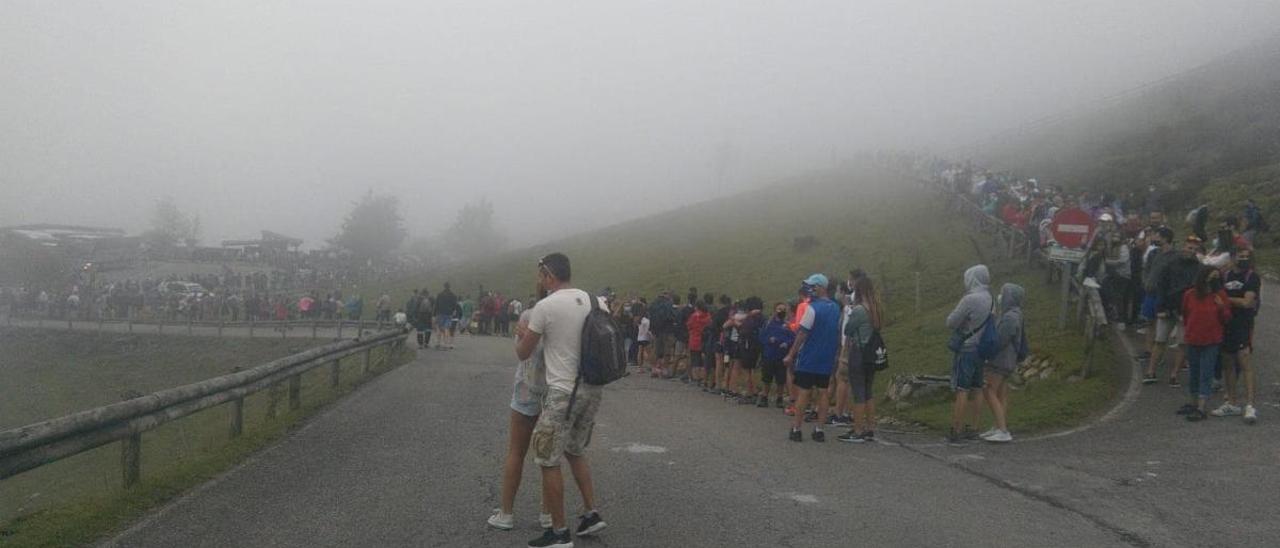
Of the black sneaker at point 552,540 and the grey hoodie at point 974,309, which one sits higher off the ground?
the grey hoodie at point 974,309

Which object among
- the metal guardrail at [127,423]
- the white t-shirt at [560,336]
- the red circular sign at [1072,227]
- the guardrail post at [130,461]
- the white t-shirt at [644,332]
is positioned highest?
the red circular sign at [1072,227]

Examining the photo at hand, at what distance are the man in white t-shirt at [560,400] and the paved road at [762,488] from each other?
34 centimetres

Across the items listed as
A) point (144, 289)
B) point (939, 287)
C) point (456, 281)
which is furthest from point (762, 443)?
point (144, 289)

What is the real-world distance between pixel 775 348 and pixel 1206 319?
623 cm

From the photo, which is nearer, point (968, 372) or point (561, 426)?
point (561, 426)

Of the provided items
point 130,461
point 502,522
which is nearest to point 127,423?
point 130,461

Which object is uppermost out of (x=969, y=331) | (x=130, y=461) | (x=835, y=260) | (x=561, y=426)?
(x=835, y=260)

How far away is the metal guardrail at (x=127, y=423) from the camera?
6.55m

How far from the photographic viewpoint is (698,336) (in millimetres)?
19562

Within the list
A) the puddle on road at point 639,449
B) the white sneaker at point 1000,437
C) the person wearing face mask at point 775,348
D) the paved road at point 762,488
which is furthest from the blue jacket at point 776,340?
the puddle on road at point 639,449

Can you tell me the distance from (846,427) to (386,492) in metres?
6.81

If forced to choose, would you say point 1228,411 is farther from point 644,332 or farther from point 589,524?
point 644,332

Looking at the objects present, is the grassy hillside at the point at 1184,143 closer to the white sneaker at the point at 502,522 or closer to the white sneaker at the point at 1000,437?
the white sneaker at the point at 1000,437

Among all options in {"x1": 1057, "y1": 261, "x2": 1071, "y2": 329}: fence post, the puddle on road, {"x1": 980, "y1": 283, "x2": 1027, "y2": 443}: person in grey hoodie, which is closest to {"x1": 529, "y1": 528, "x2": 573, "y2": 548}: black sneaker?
the puddle on road
